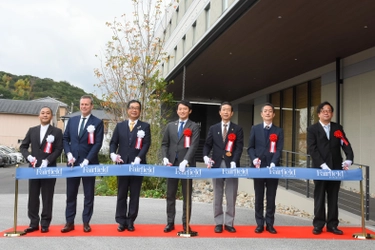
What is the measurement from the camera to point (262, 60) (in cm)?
1330

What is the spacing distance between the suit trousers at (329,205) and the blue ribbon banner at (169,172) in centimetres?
24

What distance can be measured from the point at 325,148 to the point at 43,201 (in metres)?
4.11

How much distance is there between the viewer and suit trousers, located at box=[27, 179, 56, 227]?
5133 mm

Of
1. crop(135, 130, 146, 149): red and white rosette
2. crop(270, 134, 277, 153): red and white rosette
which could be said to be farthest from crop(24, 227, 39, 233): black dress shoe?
crop(270, 134, 277, 153): red and white rosette

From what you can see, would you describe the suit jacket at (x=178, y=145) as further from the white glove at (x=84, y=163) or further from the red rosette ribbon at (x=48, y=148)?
the red rosette ribbon at (x=48, y=148)

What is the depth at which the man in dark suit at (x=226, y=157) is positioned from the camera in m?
5.33

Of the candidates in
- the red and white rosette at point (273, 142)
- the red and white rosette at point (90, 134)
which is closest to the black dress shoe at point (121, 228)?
the red and white rosette at point (90, 134)

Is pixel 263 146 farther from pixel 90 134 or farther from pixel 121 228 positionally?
pixel 90 134

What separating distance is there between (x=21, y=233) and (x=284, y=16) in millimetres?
7134

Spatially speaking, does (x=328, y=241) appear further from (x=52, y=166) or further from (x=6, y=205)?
(x=6, y=205)

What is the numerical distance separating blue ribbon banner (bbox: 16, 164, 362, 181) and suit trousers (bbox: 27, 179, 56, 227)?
0.21 metres

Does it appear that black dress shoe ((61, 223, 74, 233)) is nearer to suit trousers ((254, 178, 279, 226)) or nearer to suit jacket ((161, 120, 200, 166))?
suit jacket ((161, 120, 200, 166))

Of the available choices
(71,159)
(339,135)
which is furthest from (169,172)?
(339,135)

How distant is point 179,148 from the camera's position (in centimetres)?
530
